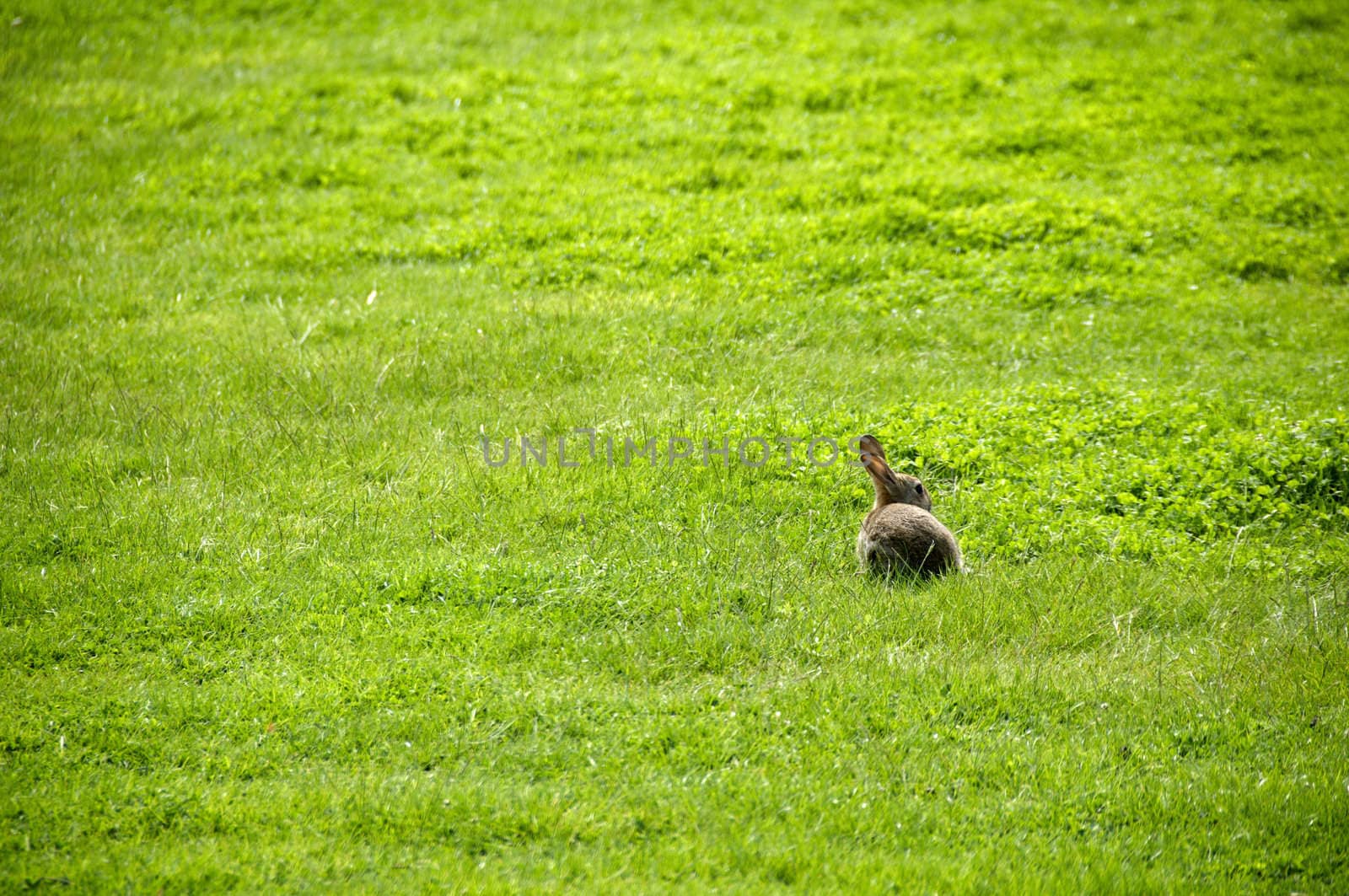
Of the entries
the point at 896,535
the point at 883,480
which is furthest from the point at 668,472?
the point at 896,535

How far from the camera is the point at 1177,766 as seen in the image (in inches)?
199

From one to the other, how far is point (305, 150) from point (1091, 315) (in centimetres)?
958

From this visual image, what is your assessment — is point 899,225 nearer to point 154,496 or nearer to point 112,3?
point 154,496

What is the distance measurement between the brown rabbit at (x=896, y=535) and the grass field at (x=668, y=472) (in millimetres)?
157

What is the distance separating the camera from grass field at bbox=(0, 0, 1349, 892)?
186 inches

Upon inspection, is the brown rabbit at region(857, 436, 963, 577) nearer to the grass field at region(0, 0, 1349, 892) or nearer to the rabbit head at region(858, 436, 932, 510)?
the rabbit head at region(858, 436, 932, 510)

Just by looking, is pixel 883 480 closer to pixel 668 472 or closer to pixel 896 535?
pixel 896 535

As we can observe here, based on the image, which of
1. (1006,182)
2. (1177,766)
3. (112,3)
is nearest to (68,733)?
(1177,766)

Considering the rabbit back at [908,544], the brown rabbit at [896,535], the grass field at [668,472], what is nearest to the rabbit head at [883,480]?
the brown rabbit at [896,535]

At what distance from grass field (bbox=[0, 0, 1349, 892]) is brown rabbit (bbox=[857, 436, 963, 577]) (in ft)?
0.52

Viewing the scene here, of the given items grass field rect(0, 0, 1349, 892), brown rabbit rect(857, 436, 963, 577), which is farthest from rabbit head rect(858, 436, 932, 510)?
grass field rect(0, 0, 1349, 892)

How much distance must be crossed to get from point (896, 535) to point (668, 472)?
1.86 meters

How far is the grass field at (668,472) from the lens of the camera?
473 centimetres

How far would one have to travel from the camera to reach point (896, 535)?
6.40 metres
